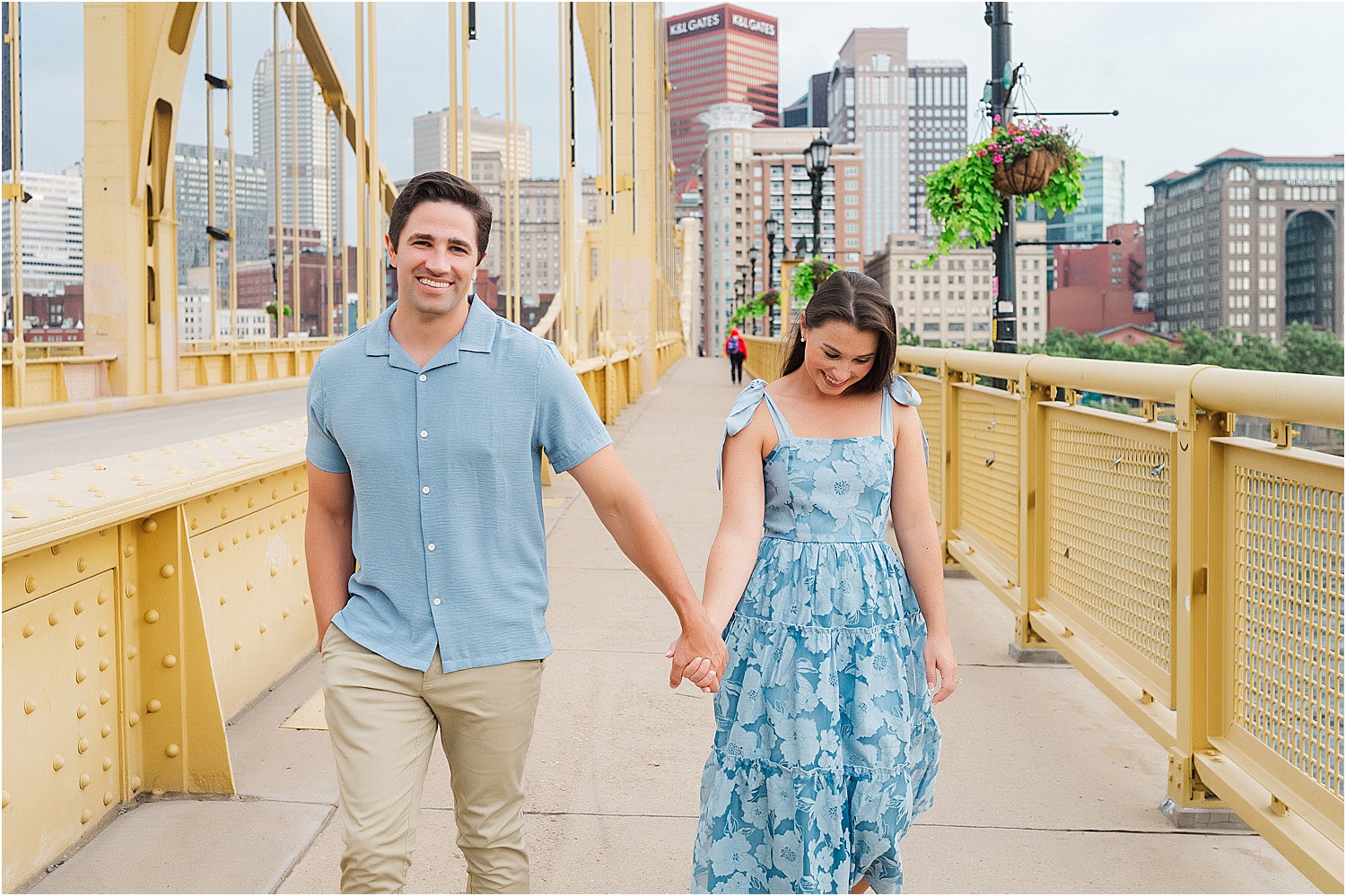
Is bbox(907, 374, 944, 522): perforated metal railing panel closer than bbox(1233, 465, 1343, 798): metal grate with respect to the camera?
No

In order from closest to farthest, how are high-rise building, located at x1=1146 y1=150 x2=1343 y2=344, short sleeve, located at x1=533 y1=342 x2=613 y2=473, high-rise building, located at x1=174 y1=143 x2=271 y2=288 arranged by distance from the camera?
short sleeve, located at x1=533 y1=342 x2=613 y2=473 < high-rise building, located at x1=174 y1=143 x2=271 y2=288 < high-rise building, located at x1=1146 y1=150 x2=1343 y2=344

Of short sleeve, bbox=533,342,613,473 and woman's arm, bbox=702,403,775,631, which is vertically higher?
short sleeve, bbox=533,342,613,473

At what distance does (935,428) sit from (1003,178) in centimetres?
240

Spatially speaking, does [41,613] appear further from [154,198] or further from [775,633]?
[154,198]

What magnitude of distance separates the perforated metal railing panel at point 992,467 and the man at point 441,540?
3.55 meters

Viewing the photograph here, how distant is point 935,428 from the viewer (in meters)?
7.77

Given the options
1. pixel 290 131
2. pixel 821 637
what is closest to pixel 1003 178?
pixel 821 637

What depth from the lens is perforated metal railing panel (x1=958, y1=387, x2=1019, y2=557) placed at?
561 centimetres

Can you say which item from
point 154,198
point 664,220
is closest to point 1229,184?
point 664,220

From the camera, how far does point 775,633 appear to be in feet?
8.29

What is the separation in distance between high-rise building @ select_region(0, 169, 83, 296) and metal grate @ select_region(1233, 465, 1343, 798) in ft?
59.8

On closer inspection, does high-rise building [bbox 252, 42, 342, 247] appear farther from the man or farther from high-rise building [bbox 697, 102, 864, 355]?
high-rise building [bbox 697, 102, 864, 355]

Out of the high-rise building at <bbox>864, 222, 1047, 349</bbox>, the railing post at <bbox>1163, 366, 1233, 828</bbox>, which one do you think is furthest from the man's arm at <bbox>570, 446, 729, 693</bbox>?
the high-rise building at <bbox>864, 222, 1047, 349</bbox>

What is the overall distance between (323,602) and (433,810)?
4.65 ft
